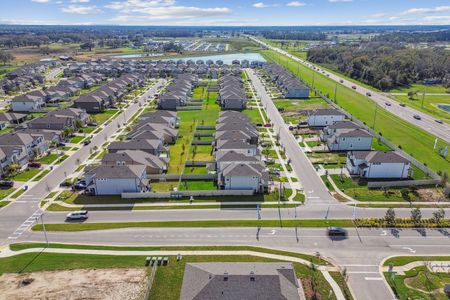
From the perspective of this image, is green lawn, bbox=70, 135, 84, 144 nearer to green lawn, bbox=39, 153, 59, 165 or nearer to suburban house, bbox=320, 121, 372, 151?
green lawn, bbox=39, 153, 59, 165

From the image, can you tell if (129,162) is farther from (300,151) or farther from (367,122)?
(367,122)

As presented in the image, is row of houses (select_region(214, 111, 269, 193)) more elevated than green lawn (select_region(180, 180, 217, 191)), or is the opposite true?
row of houses (select_region(214, 111, 269, 193))

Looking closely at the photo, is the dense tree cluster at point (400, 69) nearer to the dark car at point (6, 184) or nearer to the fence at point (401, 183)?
the fence at point (401, 183)

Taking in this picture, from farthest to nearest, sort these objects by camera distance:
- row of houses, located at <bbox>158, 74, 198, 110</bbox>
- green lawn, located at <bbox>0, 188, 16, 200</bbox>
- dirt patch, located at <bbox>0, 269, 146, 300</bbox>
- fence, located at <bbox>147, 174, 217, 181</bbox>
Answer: row of houses, located at <bbox>158, 74, 198, 110</bbox>
fence, located at <bbox>147, 174, 217, 181</bbox>
green lawn, located at <bbox>0, 188, 16, 200</bbox>
dirt patch, located at <bbox>0, 269, 146, 300</bbox>

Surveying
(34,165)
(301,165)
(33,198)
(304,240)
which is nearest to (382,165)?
(301,165)

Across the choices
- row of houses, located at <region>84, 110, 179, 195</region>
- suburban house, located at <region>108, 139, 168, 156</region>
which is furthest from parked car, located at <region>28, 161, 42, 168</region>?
suburban house, located at <region>108, 139, 168, 156</region>

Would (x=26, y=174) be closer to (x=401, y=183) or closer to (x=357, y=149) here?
(x=401, y=183)
